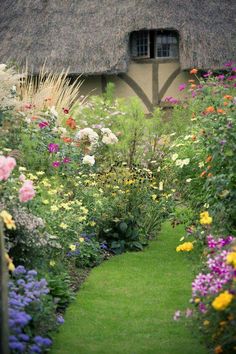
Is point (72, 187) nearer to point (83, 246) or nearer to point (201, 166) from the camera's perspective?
point (83, 246)

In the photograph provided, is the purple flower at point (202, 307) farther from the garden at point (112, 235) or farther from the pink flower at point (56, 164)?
the pink flower at point (56, 164)

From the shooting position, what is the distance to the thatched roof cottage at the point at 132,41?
46.5 feet

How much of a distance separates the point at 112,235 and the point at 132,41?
333 inches

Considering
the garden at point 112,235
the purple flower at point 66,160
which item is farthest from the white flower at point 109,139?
the purple flower at point 66,160

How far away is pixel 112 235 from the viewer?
7.47 metres

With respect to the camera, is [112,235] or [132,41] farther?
[132,41]

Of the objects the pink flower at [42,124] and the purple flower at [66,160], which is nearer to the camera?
the purple flower at [66,160]

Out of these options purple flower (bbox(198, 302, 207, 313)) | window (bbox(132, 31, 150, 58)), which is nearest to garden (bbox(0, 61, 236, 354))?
purple flower (bbox(198, 302, 207, 313))

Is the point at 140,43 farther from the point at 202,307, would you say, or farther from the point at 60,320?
the point at 202,307

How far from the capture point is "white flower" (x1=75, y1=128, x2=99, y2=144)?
816 centimetres

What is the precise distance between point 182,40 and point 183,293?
31.3ft

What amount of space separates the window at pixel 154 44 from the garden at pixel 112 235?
17.2ft

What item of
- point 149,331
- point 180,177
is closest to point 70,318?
point 149,331

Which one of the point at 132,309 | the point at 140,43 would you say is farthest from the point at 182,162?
the point at 140,43
